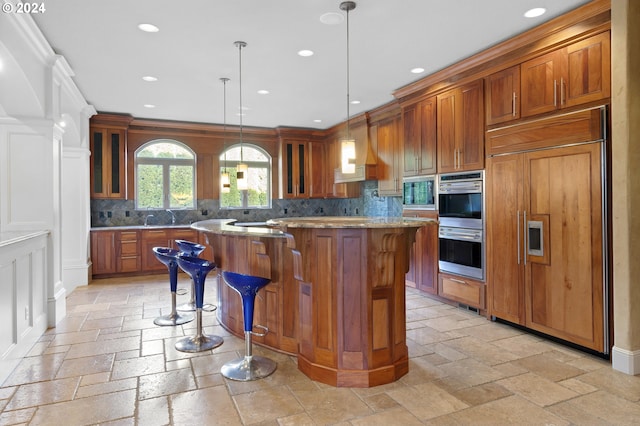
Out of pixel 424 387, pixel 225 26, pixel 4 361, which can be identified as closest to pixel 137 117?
pixel 225 26

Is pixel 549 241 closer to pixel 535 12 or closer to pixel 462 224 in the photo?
pixel 462 224

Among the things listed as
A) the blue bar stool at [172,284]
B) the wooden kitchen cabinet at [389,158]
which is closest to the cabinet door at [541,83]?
the wooden kitchen cabinet at [389,158]

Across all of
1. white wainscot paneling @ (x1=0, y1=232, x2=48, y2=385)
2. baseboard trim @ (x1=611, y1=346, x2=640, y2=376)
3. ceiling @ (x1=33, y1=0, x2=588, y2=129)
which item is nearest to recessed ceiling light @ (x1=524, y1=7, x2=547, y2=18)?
ceiling @ (x1=33, y1=0, x2=588, y2=129)

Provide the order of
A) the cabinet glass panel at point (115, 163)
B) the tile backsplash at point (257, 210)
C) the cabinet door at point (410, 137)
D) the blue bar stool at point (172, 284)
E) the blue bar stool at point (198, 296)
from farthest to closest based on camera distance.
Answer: the tile backsplash at point (257, 210) → the cabinet glass panel at point (115, 163) → the cabinet door at point (410, 137) → the blue bar stool at point (172, 284) → the blue bar stool at point (198, 296)

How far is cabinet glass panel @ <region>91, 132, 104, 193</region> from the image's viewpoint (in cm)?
653

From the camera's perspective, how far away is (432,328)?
3.91 m

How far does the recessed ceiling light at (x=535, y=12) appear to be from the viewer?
10.3ft

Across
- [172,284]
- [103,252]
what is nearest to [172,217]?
[103,252]

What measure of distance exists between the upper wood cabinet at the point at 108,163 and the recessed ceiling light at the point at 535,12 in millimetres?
6258

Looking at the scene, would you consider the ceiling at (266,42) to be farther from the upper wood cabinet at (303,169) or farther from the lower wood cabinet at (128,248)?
the upper wood cabinet at (303,169)

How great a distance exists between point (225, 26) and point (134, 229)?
4.34m

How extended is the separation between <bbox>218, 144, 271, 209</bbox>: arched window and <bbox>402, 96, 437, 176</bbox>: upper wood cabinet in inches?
145

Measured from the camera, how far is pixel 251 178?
8.13 metres

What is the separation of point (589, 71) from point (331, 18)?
2.14 meters
